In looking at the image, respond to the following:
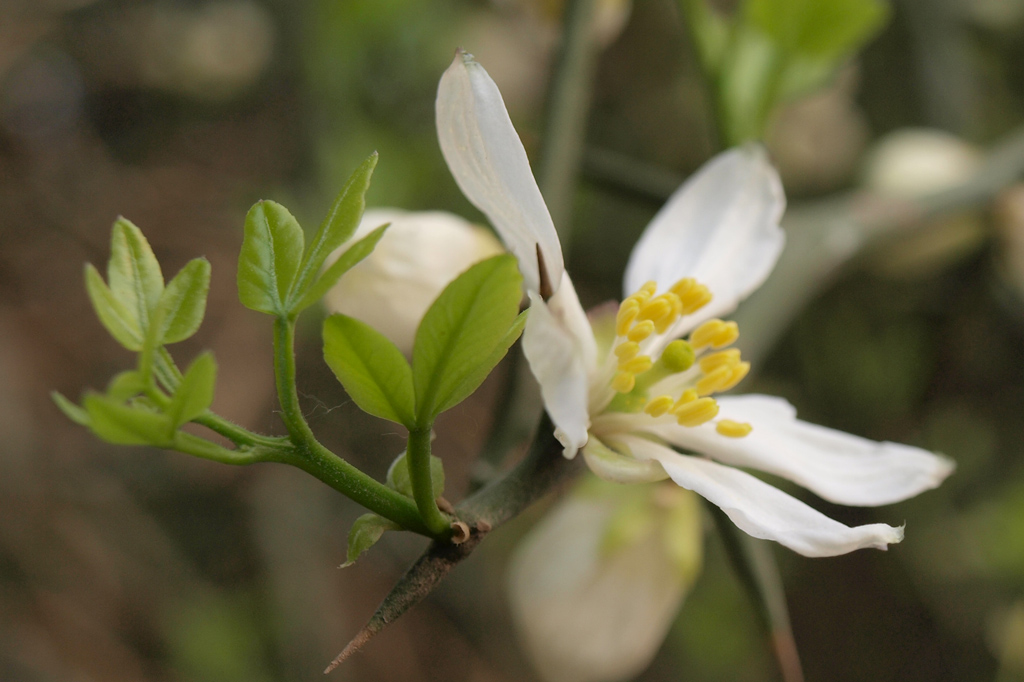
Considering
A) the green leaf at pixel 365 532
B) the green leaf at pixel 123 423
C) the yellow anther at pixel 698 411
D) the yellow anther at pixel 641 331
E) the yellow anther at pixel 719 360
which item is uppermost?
the green leaf at pixel 123 423

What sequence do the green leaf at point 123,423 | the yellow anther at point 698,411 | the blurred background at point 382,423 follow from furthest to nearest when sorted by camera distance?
the blurred background at point 382,423 < the yellow anther at point 698,411 < the green leaf at point 123,423

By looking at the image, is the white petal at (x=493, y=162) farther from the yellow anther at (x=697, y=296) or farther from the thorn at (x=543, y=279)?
the yellow anther at (x=697, y=296)

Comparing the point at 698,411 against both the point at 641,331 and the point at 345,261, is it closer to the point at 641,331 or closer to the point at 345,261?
the point at 641,331

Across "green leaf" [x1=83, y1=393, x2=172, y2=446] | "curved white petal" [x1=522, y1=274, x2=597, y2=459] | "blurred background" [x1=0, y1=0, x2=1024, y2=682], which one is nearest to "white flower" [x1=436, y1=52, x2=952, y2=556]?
"curved white petal" [x1=522, y1=274, x2=597, y2=459]

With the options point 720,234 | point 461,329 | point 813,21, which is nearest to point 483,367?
point 461,329

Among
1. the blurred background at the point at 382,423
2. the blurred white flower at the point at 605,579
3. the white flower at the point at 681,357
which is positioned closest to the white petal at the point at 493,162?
the white flower at the point at 681,357

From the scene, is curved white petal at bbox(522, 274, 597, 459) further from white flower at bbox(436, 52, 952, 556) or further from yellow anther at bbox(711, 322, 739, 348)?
yellow anther at bbox(711, 322, 739, 348)

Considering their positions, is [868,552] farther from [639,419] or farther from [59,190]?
[59,190]
